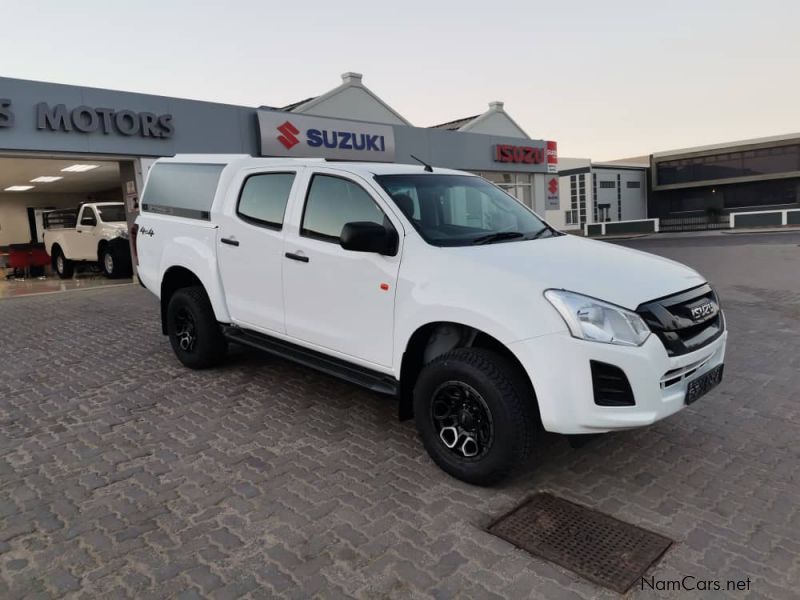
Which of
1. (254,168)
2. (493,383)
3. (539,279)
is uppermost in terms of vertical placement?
(254,168)

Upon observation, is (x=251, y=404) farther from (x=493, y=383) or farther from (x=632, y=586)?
(x=632, y=586)

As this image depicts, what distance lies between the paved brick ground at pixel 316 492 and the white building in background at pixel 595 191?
1674 inches

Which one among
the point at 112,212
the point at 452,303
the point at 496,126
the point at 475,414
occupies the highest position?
the point at 496,126

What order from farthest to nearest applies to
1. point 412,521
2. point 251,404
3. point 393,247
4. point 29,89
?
1. point 29,89
2. point 251,404
3. point 393,247
4. point 412,521

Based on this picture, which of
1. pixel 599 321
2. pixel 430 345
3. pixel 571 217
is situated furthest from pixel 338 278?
pixel 571 217

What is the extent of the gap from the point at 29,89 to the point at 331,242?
1037cm

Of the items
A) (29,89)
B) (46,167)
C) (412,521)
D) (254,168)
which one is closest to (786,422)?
(412,521)

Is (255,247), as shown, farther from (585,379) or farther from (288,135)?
(288,135)

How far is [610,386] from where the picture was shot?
299 centimetres

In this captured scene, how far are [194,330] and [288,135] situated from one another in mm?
11029

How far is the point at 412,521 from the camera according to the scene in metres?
3.08

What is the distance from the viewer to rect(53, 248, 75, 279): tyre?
1730 cm

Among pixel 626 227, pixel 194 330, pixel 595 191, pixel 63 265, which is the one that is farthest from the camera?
pixel 595 191

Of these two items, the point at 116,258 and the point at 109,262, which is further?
the point at 109,262
